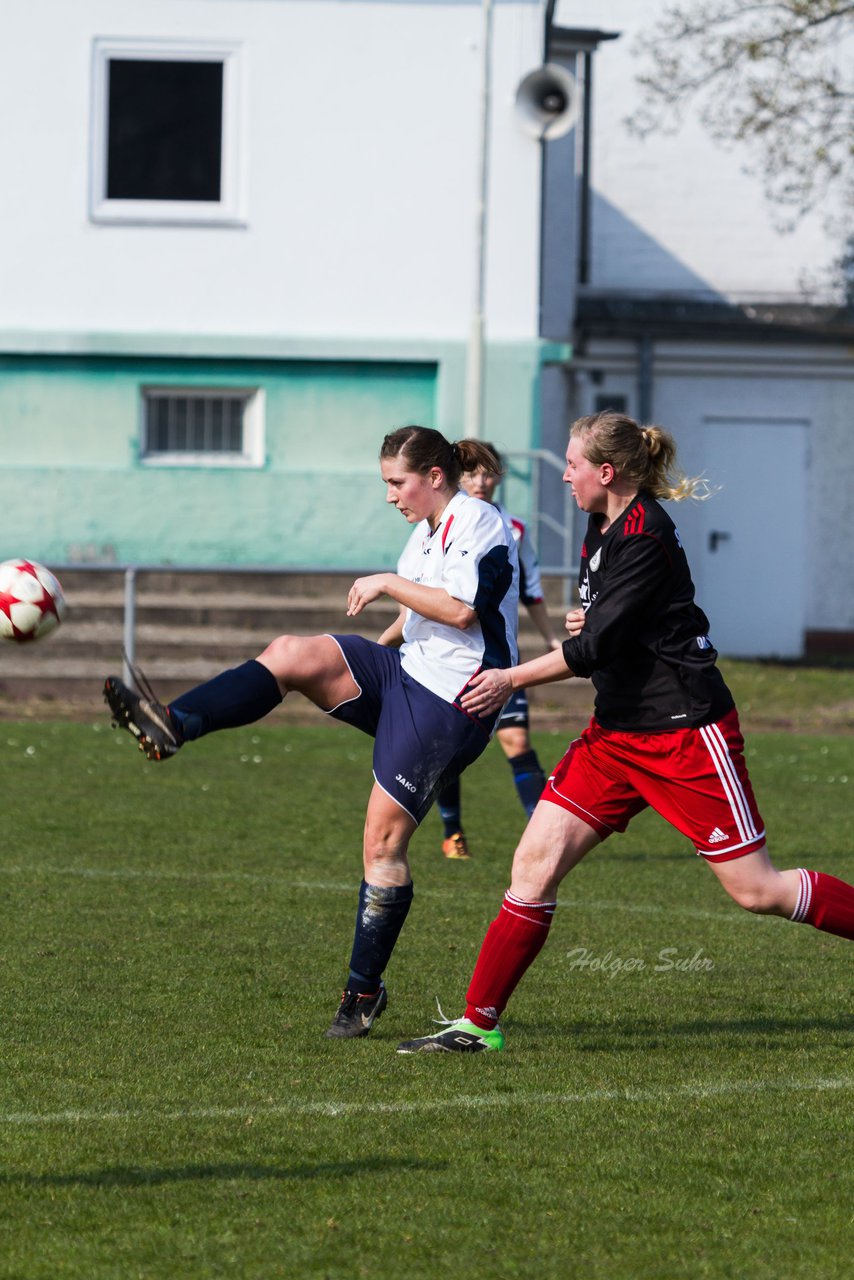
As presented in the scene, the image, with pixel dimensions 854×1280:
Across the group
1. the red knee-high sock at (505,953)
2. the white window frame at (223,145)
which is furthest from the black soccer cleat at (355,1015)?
the white window frame at (223,145)

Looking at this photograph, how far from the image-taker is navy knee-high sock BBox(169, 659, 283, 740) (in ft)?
17.6

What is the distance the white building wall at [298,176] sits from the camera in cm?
1878

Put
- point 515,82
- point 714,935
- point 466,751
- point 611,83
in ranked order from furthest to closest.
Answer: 1. point 611,83
2. point 515,82
3. point 714,935
4. point 466,751

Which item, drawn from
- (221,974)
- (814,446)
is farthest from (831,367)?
(221,974)

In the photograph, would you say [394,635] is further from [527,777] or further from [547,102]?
[547,102]

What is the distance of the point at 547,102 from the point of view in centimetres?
1848

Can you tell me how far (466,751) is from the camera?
5641 mm

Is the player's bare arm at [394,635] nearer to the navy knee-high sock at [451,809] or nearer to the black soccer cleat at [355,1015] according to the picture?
the black soccer cleat at [355,1015]

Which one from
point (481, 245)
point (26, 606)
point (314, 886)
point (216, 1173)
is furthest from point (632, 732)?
point (481, 245)

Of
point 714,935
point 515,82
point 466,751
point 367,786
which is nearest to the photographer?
point 466,751

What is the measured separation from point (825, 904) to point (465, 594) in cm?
149

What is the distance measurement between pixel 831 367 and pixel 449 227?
20.5ft

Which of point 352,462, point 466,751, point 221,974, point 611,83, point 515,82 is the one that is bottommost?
point 221,974

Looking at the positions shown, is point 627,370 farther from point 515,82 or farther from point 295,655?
point 295,655
